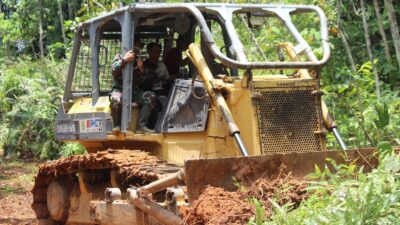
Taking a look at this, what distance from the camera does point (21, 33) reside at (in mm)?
27672

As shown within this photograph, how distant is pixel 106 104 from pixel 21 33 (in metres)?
19.2

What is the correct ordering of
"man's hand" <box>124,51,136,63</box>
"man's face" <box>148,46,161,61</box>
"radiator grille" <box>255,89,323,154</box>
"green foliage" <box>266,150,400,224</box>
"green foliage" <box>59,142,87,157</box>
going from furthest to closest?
"green foliage" <box>59,142,87,157</box> < "man's face" <box>148,46,161,61</box> < "man's hand" <box>124,51,136,63</box> < "radiator grille" <box>255,89,323,154</box> < "green foliage" <box>266,150,400,224</box>

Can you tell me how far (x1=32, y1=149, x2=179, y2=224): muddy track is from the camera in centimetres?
784

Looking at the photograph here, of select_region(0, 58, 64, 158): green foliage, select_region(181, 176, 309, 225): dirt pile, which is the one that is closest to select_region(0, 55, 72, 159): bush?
select_region(0, 58, 64, 158): green foliage

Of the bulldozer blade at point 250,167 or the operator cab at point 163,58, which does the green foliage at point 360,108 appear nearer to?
the operator cab at point 163,58

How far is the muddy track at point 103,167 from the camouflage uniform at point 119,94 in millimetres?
440

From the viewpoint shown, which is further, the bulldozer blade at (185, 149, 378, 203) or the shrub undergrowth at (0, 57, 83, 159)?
the shrub undergrowth at (0, 57, 83, 159)

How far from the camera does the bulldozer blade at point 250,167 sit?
6539 mm

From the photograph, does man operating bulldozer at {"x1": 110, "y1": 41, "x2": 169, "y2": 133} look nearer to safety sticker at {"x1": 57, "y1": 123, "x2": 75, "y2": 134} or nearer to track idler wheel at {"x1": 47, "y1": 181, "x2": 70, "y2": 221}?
safety sticker at {"x1": 57, "y1": 123, "x2": 75, "y2": 134}

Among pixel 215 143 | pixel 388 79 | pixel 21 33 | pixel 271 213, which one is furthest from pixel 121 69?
pixel 21 33

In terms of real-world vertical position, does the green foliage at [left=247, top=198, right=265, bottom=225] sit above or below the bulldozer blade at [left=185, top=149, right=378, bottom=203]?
below

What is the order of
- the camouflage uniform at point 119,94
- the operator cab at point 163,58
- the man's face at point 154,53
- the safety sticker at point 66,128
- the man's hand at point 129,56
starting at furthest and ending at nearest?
1. the safety sticker at point 66,128
2. the man's face at point 154,53
3. the camouflage uniform at point 119,94
4. the man's hand at point 129,56
5. the operator cab at point 163,58

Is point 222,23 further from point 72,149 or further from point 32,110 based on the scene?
point 32,110

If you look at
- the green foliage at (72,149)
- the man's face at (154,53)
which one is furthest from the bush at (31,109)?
the man's face at (154,53)
